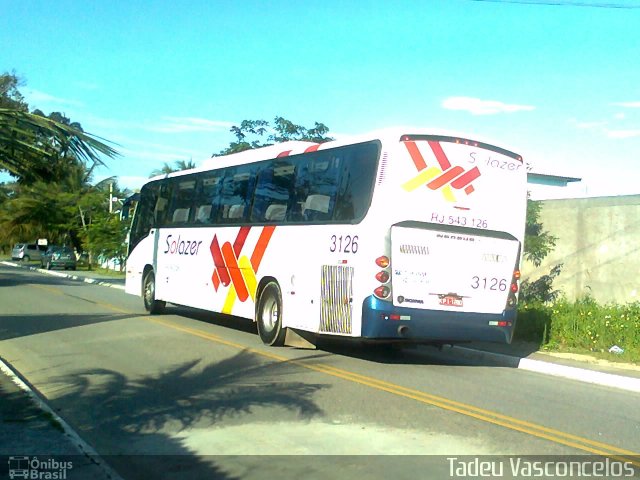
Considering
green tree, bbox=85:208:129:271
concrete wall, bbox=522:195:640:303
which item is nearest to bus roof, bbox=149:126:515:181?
concrete wall, bbox=522:195:640:303

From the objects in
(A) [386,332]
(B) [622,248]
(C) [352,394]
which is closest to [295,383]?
(C) [352,394]

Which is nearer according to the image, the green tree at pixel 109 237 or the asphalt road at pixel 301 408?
the asphalt road at pixel 301 408

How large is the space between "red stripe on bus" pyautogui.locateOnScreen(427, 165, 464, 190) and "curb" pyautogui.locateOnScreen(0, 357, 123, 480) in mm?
6280

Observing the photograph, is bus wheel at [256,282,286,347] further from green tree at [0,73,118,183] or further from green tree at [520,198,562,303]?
green tree at [520,198,562,303]

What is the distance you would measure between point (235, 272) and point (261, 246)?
135 centimetres

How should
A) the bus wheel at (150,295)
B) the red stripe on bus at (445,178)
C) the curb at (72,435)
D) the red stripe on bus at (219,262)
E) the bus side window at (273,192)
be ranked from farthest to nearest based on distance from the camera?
the bus wheel at (150,295) → the red stripe on bus at (219,262) → the bus side window at (273,192) → the red stripe on bus at (445,178) → the curb at (72,435)

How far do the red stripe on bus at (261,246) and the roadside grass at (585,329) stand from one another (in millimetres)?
5485

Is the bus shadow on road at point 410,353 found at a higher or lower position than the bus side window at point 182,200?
lower

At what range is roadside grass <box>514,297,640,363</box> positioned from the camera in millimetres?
13008

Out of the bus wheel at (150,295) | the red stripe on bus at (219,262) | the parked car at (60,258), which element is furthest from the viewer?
the parked car at (60,258)

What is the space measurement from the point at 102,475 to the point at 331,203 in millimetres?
6992

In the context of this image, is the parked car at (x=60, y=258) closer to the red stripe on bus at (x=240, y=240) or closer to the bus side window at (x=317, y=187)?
the red stripe on bus at (x=240, y=240)

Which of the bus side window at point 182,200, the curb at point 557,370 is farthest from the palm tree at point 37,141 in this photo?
the curb at point 557,370

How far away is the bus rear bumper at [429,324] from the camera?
10.8 m
